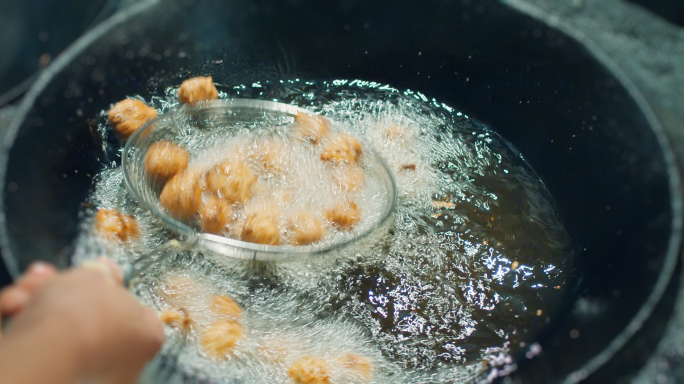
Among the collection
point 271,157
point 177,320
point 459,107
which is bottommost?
point 177,320

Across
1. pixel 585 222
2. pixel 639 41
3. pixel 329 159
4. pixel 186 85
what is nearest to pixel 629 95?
pixel 639 41

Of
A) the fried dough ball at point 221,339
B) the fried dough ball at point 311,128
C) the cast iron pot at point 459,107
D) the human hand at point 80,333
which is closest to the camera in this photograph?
the human hand at point 80,333

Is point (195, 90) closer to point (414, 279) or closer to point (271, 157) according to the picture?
point (271, 157)

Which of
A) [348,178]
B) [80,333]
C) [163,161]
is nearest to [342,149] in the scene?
[348,178]

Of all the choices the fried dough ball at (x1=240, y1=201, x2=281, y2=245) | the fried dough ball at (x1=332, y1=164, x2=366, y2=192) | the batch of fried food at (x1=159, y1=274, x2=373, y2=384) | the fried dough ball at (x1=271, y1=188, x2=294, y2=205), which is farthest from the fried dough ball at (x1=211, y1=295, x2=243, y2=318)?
the fried dough ball at (x1=332, y1=164, x2=366, y2=192)

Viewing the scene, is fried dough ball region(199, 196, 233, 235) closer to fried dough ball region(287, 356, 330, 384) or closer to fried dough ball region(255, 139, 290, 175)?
fried dough ball region(255, 139, 290, 175)

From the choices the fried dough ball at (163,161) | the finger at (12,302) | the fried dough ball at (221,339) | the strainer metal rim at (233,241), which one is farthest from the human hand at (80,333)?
the fried dough ball at (163,161)

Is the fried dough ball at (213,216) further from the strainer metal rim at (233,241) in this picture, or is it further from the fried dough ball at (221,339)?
the fried dough ball at (221,339)
